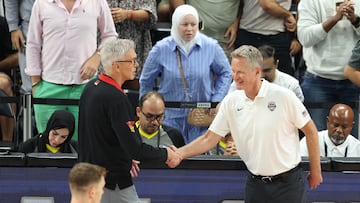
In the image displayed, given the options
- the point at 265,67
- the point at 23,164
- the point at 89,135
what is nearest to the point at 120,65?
the point at 89,135

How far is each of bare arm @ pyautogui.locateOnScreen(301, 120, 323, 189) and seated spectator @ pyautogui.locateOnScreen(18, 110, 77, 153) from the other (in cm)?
225

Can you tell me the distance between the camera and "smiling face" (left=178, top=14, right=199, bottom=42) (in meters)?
8.20

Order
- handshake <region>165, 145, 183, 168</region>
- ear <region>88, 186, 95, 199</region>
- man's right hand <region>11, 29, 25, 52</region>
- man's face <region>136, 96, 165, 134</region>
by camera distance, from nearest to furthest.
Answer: ear <region>88, 186, 95, 199</region> < handshake <region>165, 145, 183, 168</region> < man's face <region>136, 96, 165, 134</region> < man's right hand <region>11, 29, 25, 52</region>

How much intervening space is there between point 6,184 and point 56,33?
1596mm

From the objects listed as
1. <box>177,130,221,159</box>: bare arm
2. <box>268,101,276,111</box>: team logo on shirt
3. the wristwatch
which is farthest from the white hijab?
<box>268,101,276,111</box>: team logo on shirt

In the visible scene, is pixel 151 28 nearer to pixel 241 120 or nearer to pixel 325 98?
pixel 325 98

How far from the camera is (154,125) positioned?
7.70 meters

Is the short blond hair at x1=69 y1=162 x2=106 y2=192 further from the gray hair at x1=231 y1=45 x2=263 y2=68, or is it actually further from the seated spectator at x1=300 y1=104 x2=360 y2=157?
the seated spectator at x1=300 y1=104 x2=360 y2=157

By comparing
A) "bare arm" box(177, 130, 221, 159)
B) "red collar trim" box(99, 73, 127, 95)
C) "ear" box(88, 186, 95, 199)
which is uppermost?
"red collar trim" box(99, 73, 127, 95)

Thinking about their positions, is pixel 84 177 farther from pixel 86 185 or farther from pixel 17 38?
pixel 17 38

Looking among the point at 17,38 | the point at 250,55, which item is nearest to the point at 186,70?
the point at 17,38

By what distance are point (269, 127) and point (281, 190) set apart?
486 millimetres

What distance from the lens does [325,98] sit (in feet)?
28.3

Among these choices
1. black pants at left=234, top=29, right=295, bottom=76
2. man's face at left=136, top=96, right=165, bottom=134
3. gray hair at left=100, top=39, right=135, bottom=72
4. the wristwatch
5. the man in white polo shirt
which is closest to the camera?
gray hair at left=100, top=39, right=135, bottom=72
